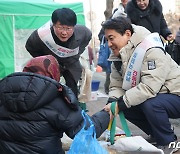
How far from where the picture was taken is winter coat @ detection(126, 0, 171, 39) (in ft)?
16.1

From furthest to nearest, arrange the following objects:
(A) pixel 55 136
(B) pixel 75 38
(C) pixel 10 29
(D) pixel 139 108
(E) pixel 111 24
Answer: (C) pixel 10 29 < (B) pixel 75 38 < (D) pixel 139 108 < (E) pixel 111 24 < (A) pixel 55 136

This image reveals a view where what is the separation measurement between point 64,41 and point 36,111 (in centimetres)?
190

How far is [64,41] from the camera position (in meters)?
4.17

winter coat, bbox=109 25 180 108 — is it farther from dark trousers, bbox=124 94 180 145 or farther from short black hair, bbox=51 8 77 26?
short black hair, bbox=51 8 77 26

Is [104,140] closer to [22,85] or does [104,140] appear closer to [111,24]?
[111,24]

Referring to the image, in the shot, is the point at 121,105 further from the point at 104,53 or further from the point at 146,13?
the point at 104,53

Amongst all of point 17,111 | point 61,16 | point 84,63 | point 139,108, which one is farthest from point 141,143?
point 84,63

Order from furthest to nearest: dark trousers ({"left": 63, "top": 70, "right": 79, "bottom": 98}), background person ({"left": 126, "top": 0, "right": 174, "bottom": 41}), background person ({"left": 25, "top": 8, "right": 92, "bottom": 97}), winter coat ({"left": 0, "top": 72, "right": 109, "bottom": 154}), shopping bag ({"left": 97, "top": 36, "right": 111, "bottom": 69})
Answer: shopping bag ({"left": 97, "top": 36, "right": 111, "bottom": 69}) < background person ({"left": 126, "top": 0, "right": 174, "bottom": 41}) < dark trousers ({"left": 63, "top": 70, "right": 79, "bottom": 98}) < background person ({"left": 25, "top": 8, "right": 92, "bottom": 97}) < winter coat ({"left": 0, "top": 72, "right": 109, "bottom": 154})

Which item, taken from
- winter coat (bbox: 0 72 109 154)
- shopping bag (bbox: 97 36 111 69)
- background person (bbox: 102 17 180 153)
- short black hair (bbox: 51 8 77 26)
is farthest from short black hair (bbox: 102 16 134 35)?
shopping bag (bbox: 97 36 111 69)

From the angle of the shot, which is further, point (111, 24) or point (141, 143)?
point (111, 24)

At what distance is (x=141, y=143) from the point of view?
10.2 ft

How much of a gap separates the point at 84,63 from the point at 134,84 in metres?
1.71

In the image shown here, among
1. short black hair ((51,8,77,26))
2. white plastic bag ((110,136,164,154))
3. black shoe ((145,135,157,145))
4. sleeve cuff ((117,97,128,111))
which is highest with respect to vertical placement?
short black hair ((51,8,77,26))

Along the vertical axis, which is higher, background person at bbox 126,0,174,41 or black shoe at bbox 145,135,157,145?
background person at bbox 126,0,174,41
